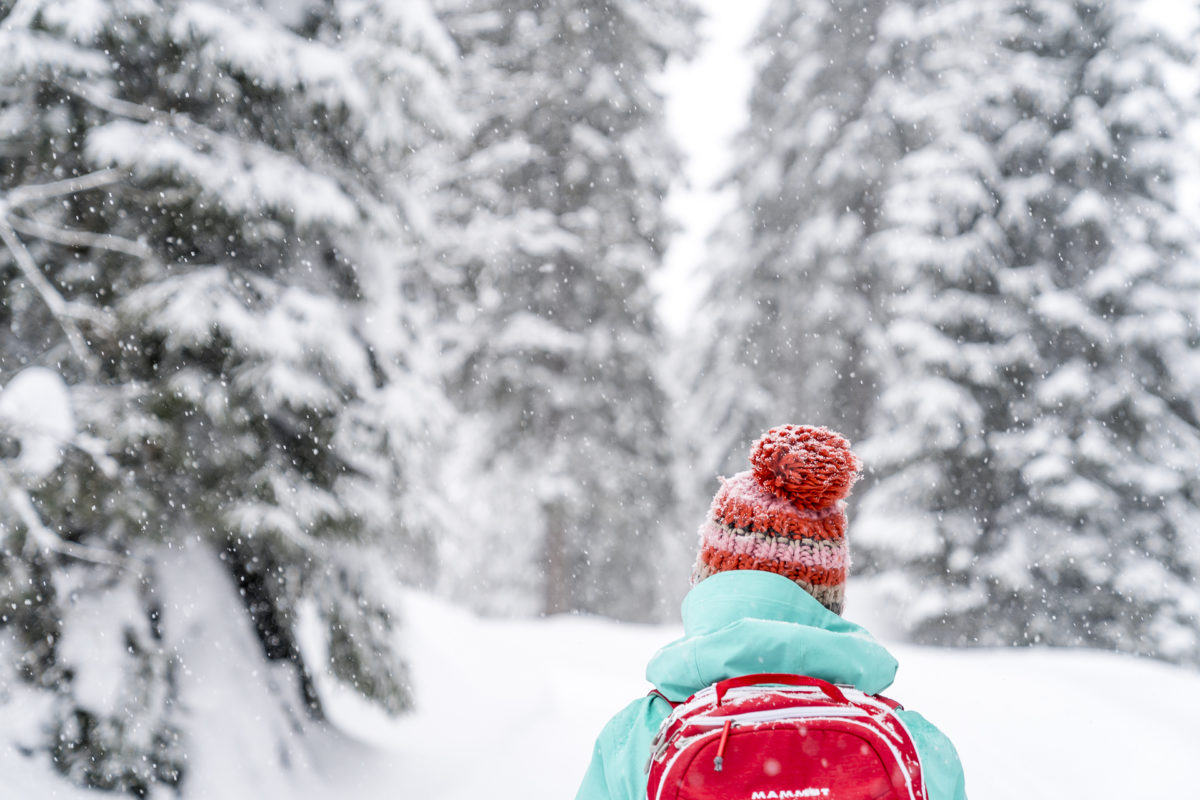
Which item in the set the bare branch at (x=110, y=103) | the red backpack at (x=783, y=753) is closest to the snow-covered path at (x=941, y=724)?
the red backpack at (x=783, y=753)

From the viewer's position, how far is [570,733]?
5.60 m

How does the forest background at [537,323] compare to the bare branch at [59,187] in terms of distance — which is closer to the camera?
the bare branch at [59,187]

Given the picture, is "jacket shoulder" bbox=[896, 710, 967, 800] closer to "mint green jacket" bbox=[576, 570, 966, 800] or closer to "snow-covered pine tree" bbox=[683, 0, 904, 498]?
"mint green jacket" bbox=[576, 570, 966, 800]

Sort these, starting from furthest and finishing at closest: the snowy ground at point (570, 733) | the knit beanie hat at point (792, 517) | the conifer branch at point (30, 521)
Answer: the snowy ground at point (570, 733) → the conifer branch at point (30, 521) → the knit beanie hat at point (792, 517)

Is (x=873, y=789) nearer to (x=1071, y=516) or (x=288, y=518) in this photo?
(x=288, y=518)

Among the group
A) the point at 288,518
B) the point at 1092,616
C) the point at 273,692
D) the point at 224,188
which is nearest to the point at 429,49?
the point at 224,188

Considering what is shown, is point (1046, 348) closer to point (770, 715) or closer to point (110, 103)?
point (110, 103)

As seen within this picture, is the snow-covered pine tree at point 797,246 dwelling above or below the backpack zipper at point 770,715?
above

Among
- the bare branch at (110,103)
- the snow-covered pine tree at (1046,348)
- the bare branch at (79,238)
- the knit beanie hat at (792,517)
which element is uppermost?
the snow-covered pine tree at (1046,348)

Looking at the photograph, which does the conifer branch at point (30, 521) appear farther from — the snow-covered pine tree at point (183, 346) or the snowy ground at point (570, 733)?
the snowy ground at point (570, 733)

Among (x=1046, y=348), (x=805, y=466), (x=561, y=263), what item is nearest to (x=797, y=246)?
(x=561, y=263)

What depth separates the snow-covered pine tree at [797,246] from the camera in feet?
42.6

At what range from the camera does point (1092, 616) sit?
9.25 meters

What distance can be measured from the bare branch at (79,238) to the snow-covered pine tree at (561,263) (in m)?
7.52
